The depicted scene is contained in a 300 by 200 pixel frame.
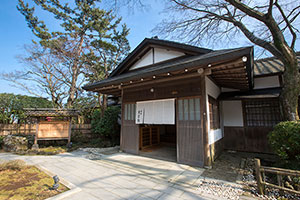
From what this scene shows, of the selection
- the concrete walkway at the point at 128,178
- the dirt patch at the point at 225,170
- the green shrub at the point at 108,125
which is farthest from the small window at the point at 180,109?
the green shrub at the point at 108,125

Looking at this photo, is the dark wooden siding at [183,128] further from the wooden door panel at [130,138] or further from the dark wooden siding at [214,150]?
the dark wooden siding at [214,150]

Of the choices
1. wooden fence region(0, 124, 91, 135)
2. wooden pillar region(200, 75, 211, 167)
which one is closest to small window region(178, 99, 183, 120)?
wooden pillar region(200, 75, 211, 167)

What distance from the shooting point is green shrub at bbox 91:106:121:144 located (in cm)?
791

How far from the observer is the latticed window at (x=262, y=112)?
583cm

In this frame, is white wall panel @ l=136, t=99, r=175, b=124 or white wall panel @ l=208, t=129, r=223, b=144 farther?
white wall panel @ l=136, t=99, r=175, b=124

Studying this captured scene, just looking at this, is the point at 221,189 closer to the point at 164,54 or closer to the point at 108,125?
the point at 164,54

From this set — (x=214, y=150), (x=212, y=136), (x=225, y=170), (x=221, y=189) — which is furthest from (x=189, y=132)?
(x=221, y=189)

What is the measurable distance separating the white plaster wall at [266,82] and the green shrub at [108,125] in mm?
7848

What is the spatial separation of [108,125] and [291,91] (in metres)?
8.13

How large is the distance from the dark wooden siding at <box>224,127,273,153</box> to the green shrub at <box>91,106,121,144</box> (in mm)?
6132

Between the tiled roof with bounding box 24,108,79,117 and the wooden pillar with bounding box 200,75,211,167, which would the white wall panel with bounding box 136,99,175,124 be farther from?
the tiled roof with bounding box 24,108,79,117

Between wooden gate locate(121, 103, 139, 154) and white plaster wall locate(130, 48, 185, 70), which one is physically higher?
white plaster wall locate(130, 48, 185, 70)

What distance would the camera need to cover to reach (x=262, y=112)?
6082 millimetres

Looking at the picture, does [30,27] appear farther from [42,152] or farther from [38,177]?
[38,177]
